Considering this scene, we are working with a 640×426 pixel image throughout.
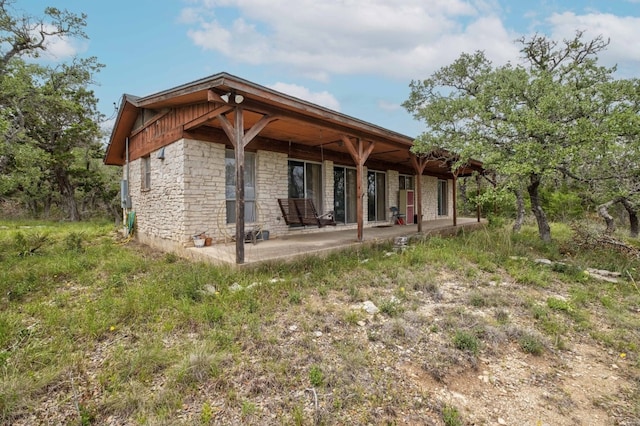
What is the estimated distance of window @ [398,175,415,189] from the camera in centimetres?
1135

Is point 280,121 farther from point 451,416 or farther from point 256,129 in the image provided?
point 451,416

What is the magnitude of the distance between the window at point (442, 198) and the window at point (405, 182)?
2.69 metres

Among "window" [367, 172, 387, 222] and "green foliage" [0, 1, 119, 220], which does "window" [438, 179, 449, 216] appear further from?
"green foliage" [0, 1, 119, 220]

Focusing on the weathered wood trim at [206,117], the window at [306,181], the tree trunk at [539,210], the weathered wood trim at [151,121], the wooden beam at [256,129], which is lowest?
the tree trunk at [539,210]

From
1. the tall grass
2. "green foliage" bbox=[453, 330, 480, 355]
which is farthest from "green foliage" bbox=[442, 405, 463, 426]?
"green foliage" bbox=[453, 330, 480, 355]

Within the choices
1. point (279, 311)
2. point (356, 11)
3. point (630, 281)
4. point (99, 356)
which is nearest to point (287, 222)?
point (279, 311)

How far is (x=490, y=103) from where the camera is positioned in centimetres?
680

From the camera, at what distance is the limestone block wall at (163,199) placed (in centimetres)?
602

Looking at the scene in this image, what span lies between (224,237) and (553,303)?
5543 mm

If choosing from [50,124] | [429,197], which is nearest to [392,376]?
[429,197]

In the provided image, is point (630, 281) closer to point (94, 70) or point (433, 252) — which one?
point (433, 252)

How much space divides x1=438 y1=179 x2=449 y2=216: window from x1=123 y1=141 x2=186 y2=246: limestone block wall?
442 inches

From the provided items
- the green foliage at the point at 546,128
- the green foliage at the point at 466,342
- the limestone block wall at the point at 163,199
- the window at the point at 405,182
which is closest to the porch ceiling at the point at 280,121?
the limestone block wall at the point at 163,199

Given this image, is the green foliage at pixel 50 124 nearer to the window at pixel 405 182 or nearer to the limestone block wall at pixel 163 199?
the limestone block wall at pixel 163 199
